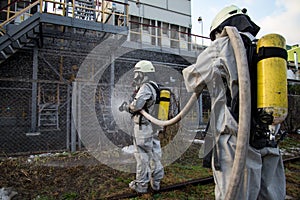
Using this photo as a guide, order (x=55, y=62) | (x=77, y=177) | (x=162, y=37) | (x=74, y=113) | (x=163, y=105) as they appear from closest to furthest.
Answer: (x=163, y=105) → (x=77, y=177) → (x=74, y=113) → (x=55, y=62) → (x=162, y=37)

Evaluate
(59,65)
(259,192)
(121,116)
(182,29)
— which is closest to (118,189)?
(259,192)

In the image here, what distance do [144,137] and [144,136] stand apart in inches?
0.5

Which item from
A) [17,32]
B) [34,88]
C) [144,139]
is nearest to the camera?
[144,139]

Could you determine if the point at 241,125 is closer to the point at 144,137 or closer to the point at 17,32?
the point at 144,137

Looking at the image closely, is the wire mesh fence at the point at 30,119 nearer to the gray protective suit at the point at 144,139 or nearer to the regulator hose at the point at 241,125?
the gray protective suit at the point at 144,139

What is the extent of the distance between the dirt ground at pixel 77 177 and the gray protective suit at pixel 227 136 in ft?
5.28

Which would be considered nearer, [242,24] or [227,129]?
[227,129]

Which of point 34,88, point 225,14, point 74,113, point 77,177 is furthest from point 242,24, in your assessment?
point 34,88

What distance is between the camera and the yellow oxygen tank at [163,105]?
115 inches

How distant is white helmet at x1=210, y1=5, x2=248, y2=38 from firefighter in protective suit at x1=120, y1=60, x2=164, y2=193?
1398 mm

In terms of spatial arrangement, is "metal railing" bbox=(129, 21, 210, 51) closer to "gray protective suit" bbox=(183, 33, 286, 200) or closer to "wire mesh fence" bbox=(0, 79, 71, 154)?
"wire mesh fence" bbox=(0, 79, 71, 154)

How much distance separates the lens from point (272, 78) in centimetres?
120

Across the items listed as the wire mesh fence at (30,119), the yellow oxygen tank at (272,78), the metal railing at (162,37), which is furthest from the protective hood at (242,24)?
the metal railing at (162,37)

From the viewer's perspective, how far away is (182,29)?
15883 mm
